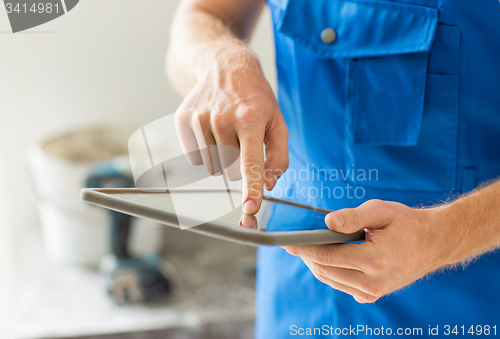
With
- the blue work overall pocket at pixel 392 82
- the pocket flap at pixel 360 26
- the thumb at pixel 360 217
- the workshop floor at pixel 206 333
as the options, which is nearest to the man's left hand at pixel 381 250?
the thumb at pixel 360 217

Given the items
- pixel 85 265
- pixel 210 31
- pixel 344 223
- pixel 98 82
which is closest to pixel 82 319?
pixel 85 265

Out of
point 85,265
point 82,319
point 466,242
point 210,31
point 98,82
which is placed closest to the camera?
point 466,242

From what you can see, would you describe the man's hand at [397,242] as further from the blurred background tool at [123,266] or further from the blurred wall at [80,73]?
the blurred wall at [80,73]

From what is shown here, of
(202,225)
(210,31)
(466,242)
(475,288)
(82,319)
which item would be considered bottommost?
(82,319)

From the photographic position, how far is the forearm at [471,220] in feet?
1.54

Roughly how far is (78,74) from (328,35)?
116cm

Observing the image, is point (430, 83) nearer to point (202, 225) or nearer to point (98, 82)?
point (202, 225)

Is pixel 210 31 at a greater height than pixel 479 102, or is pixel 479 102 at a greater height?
pixel 210 31

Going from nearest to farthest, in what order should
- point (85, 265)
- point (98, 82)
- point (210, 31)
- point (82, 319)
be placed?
point (210, 31) < point (82, 319) < point (85, 265) < point (98, 82)

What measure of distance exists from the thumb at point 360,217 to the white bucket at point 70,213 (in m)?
1.02

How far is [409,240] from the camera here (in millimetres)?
437

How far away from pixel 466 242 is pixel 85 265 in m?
1.23

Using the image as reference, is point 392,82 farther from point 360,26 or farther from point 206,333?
point 206,333

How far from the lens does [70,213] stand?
132 centimetres
